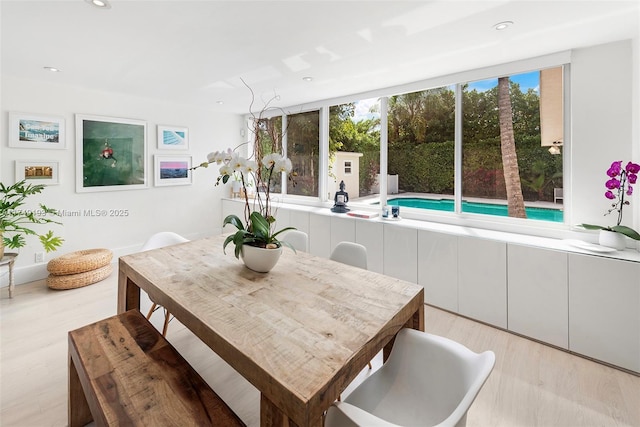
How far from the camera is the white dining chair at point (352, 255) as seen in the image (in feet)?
7.06

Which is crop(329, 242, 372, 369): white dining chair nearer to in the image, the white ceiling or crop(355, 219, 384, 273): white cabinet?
crop(355, 219, 384, 273): white cabinet

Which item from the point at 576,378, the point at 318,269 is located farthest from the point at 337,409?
the point at 576,378

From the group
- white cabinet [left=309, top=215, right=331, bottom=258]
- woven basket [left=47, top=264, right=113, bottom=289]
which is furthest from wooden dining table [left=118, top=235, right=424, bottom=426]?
woven basket [left=47, top=264, right=113, bottom=289]

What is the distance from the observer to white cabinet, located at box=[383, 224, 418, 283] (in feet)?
10.1

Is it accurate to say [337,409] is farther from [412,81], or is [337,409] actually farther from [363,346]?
[412,81]

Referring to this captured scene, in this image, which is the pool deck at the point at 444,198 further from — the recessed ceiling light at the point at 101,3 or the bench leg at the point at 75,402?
the bench leg at the point at 75,402

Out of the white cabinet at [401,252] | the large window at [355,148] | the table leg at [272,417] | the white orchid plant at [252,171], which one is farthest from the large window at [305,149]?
the table leg at [272,417]

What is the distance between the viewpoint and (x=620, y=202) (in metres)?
2.34

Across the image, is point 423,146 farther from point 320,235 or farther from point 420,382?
point 420,382

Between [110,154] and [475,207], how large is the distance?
4.81 metres

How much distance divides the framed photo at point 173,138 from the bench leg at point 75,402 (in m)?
3.81

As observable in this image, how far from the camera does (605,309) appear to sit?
2088mm

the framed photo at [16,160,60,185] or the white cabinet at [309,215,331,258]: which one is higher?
the framed photo at [16,160,60,185]

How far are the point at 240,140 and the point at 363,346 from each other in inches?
215
